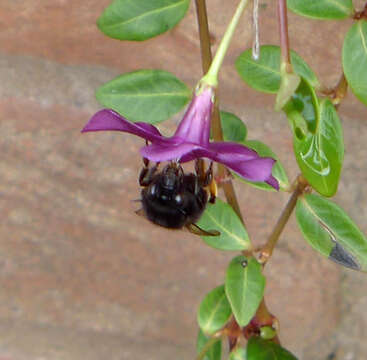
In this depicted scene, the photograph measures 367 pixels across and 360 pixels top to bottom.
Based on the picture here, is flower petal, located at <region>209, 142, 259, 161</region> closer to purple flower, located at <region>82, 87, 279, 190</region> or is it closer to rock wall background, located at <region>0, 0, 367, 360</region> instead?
purple flower, located at <region>82, 87, 279, 190</region>

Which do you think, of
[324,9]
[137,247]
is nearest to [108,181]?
[137,247]

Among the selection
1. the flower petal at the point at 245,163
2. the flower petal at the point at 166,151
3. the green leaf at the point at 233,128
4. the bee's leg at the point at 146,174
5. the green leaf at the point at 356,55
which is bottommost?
the green leaf at the point at 233,128

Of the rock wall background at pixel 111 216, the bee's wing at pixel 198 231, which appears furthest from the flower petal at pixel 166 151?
the rock wall background at pixel 111 216

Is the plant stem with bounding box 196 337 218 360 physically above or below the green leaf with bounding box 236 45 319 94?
below

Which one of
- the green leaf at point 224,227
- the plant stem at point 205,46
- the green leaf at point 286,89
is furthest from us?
the green leaf at point 224,227

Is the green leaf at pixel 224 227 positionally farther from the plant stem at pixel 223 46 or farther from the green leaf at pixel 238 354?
the plant stem at pixel 223 46

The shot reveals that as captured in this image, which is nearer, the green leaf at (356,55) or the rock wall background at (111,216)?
the green leaf at (356,55)

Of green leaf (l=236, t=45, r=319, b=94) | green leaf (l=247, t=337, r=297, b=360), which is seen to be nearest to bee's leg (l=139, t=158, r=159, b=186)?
green leaf (l=236, t=45, r=319, b=94)
